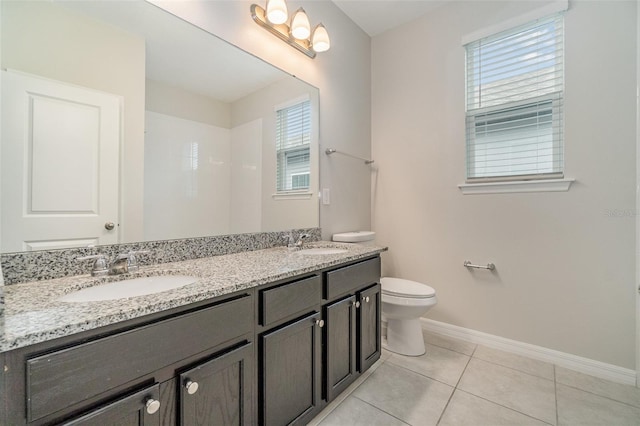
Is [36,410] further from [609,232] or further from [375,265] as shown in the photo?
[609,232]

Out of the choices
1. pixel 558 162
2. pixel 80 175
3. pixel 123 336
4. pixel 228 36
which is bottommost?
pixel 123 336

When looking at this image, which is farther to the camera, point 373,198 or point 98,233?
point 373,198

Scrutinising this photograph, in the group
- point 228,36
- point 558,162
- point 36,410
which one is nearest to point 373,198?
point 558,162

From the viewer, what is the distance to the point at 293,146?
194 centimetres

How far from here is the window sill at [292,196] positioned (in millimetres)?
1825

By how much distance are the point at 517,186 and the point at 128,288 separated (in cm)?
236

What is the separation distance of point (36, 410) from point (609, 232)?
262 centimetres

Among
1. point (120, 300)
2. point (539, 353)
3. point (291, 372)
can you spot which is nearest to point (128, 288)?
point (120, 300)

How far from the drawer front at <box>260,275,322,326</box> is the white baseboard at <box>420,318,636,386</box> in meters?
1.53

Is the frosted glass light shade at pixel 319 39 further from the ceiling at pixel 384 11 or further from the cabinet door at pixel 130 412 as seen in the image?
the cabinet door at pixel 130 412

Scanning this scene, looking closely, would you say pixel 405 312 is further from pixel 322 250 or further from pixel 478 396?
pixel 322 250

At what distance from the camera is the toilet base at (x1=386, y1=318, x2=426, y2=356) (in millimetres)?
1971

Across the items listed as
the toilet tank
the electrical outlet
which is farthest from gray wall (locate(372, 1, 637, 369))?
the electrical outlet

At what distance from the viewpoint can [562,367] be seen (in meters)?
1.80
